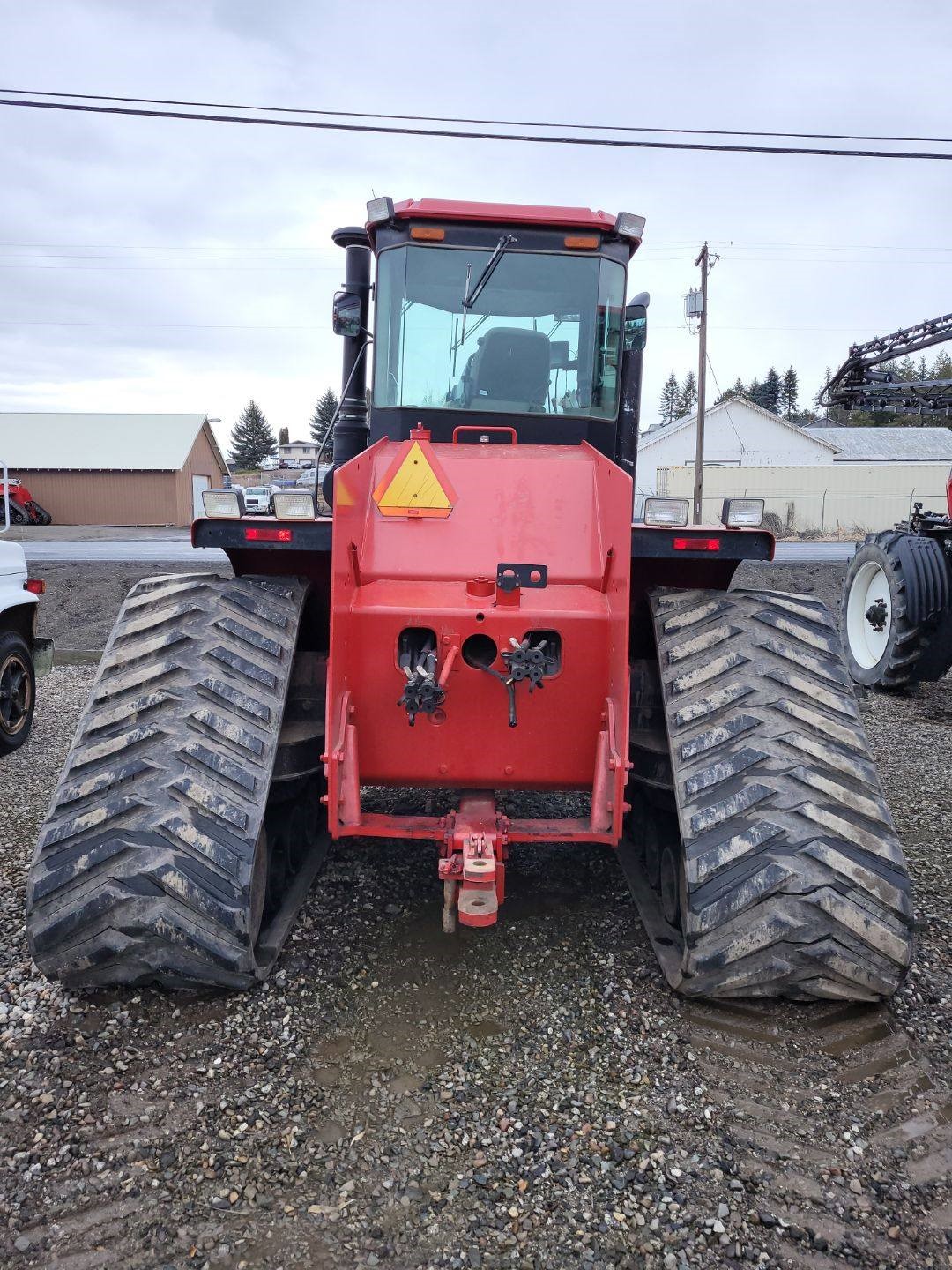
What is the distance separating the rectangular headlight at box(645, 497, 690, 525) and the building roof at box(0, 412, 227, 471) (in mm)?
37163

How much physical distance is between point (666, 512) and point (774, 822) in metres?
1.30

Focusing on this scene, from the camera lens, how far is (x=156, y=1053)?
3.01 meters

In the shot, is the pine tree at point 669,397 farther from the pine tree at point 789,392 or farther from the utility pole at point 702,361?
the utility pole at point 702,361

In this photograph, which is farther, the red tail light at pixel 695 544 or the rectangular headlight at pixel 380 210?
the rectangular headlight at pixel 380 210

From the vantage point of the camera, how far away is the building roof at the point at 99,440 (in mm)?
38438

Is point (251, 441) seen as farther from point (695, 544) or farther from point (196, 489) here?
point (695, 544)

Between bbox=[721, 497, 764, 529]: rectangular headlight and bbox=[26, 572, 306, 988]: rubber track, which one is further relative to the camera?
bbox=[721, 497, 764, 529]: rectangular headlight

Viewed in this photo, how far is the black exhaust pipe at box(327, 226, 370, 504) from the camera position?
450cm

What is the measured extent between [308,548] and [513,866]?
1.95m

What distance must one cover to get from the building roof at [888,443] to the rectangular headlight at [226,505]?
4831 cm

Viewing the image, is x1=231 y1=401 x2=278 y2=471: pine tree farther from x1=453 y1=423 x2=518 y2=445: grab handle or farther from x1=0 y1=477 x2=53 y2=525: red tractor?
x1=453 y1=423 x2=518 y2=445: grab handle

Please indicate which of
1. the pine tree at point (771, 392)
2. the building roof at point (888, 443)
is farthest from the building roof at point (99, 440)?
the pine tree at point (771, 392)

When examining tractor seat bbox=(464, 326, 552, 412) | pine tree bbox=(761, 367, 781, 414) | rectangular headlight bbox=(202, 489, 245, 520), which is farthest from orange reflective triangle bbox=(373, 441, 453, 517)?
pine tree bbox=(761, 367, 781, 414)

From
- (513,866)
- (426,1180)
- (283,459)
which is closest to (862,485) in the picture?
(513,866)
